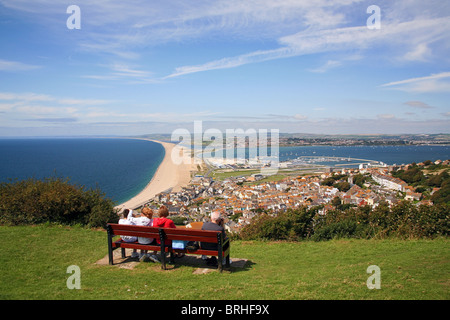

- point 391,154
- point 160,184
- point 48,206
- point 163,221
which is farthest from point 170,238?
point 391,154

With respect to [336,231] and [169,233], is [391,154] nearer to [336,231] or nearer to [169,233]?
[336,231]

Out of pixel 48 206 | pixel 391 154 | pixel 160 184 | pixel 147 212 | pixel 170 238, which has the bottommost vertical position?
pixel 160 184

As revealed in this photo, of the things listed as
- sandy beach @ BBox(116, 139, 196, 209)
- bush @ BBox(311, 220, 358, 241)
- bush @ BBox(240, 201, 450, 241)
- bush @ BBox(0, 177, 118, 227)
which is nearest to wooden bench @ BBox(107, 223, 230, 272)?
bush @ BBox(240, 201, 450, 241)

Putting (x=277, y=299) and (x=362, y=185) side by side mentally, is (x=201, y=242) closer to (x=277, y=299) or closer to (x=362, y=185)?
(x=277, y=299)

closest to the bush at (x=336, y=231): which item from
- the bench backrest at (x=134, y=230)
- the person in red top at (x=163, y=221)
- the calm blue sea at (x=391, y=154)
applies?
the person in red top at (x=163, y=221)

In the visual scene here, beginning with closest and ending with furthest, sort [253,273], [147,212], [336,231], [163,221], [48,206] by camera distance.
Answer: [253,273] → [163,221] → [147,212] → [336,231] → [48,206]

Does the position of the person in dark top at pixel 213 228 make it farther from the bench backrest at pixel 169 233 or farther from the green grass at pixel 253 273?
the green grass at pixel 253 273
